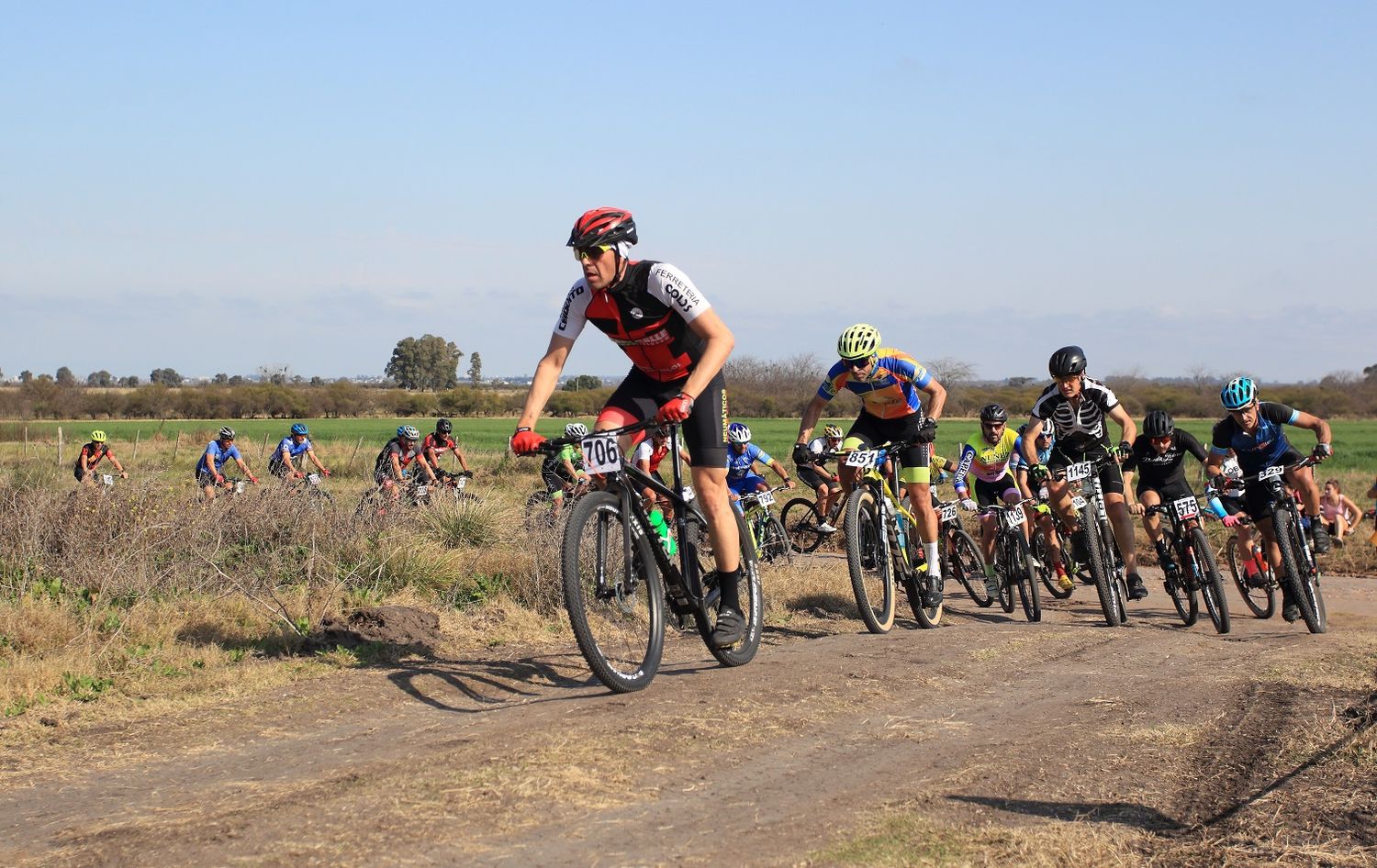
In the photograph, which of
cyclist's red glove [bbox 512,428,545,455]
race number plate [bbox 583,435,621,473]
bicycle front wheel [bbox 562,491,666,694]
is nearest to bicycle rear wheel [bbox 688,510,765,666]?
bicycle front wheel [bbox 562,491,666,694]

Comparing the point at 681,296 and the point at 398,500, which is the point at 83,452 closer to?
the point at 398,500

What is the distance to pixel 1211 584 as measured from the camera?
1068cm

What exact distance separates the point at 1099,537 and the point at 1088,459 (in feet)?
2.31

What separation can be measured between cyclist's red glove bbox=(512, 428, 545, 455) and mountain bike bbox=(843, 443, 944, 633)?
3.43 m

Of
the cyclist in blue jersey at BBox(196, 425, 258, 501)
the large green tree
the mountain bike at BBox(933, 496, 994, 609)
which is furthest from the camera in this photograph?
the large green tree

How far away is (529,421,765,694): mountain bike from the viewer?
592cm

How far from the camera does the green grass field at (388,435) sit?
44469 mm

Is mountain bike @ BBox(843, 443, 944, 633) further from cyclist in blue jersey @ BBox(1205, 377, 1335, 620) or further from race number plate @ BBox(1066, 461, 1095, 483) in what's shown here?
cyclist in blue jersey @ BBox(1205, 377, 1335, 620)

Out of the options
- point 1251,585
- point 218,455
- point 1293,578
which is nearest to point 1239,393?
point 1293,578

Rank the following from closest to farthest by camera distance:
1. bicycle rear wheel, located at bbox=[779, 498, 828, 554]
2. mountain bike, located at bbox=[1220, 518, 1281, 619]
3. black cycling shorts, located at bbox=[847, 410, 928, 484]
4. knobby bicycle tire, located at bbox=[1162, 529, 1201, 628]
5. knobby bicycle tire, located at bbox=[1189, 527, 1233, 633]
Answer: black cycling shorts, located at bbox=[847, 410, 928, 484] < knobby bicycle tire, located at bbox=[1189, 527, 1233, 633] < knobby bicycle tire, located at bbox=[1162, 529, 1201, 628] < mountain bike, located at bbox=[1220, 518, 1281, 619] < bicycle rear wheel, located at bbox=[779, 498, 828, 554]

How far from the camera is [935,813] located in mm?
4355

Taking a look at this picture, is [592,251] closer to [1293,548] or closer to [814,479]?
[1293,548]

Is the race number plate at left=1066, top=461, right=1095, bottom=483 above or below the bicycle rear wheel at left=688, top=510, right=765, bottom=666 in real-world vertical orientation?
above

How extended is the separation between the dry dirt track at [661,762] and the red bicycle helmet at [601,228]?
2.26 metres
